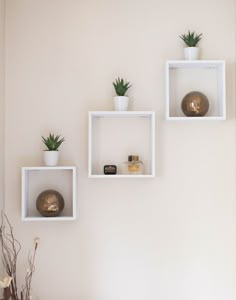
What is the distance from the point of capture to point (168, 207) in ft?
8.00

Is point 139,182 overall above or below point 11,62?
below

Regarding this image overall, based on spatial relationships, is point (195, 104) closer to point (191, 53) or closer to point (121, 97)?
point (191, 53)

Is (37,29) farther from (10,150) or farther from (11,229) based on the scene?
(11,229)

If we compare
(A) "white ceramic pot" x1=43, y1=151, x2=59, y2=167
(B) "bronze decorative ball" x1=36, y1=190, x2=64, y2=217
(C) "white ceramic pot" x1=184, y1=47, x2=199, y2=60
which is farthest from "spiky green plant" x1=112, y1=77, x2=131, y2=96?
(B) "bronze decorative ball" x1=36, y1=190, x2=64, y2=217

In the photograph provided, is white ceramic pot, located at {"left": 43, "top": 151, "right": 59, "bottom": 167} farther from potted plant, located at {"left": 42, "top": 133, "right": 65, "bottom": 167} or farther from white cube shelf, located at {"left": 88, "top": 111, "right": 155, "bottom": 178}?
white cube shelf, located at {"left": 88, "top": 111, "right": 155, "bottom": 178}

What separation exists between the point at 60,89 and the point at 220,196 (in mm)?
1117

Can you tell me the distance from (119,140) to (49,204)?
541 mm

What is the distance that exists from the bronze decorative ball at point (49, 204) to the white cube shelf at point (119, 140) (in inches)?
10.5

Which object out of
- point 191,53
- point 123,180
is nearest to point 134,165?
point 123,180

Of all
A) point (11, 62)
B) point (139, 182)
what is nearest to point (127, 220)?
point (139, 182)

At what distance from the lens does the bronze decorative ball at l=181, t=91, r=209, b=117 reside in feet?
7.72

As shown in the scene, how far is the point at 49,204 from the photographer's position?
2299 mm

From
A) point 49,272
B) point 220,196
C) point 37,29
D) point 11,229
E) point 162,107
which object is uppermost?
point 37,29

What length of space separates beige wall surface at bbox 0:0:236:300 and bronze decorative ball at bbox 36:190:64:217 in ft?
0.47
